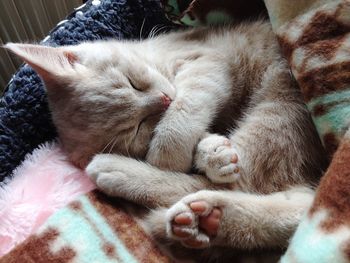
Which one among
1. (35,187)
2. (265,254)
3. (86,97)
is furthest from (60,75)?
(265,254)

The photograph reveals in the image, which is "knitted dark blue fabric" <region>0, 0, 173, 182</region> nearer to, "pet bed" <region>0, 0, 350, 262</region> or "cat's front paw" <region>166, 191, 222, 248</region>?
"pet bed" <region>0, 0, 350, 262</region>

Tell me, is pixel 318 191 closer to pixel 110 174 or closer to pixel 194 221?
pixel 194 221

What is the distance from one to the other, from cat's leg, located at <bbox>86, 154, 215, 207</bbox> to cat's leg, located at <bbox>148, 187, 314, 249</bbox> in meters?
0.05

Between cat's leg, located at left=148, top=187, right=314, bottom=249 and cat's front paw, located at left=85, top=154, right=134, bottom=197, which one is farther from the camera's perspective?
cat's front paw, located at left=85, top=154, right=134, bottom=197

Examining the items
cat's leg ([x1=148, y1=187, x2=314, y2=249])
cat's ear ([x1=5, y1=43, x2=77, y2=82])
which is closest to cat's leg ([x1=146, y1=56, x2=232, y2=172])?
cat's leg ([x1=148, y1=187, x2=314, y2=249])

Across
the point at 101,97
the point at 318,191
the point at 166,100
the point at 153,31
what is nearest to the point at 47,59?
the point at 101,97

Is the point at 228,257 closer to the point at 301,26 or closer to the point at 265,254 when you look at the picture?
the point at 265,254

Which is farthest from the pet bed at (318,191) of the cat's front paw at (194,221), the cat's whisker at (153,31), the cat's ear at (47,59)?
the cat's whisker at (153,31)

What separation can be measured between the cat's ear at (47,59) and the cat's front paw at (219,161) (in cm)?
39

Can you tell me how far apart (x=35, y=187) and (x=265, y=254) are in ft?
1.80

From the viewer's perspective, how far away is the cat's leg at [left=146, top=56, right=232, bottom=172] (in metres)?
0.96

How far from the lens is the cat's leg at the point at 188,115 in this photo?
3.15ft

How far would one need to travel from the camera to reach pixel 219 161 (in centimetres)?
90

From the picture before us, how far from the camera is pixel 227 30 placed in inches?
48.2
